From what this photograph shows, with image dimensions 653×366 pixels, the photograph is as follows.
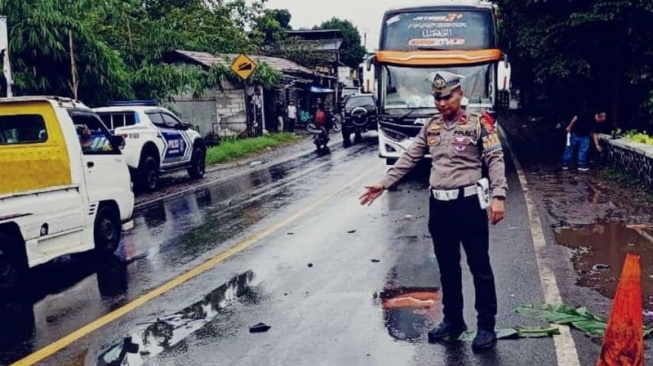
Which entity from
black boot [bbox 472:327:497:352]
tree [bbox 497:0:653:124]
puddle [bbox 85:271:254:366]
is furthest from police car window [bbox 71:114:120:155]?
tree [bbox 497:0:653:124]

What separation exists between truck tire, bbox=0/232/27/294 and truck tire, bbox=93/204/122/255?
1.44m

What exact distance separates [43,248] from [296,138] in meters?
26.2

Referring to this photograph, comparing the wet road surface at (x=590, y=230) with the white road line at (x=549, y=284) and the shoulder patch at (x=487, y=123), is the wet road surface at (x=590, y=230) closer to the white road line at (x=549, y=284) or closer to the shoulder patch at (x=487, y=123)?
the white road line at (x=549, y=284)

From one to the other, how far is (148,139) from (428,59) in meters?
6.16

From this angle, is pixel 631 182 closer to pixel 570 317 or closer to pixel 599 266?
pixel 599 266

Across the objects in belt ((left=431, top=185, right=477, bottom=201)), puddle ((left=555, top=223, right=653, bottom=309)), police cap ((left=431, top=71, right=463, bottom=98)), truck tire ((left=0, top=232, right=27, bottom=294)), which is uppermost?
police cap ((left=431, top=71, right=463, bottom=98))

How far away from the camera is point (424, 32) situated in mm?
17297

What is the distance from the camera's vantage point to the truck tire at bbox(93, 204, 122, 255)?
31.7 ft

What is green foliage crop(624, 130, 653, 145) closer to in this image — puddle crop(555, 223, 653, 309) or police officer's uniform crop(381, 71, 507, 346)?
puddle crop(555, 223, 653, 309)

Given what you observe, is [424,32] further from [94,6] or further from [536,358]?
[536,358]

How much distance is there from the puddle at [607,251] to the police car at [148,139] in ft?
31.4

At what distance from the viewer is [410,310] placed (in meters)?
6.95

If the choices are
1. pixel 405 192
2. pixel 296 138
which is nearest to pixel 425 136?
pixel 405 192

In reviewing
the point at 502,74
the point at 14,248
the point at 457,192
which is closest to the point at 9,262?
the point at 14,248
